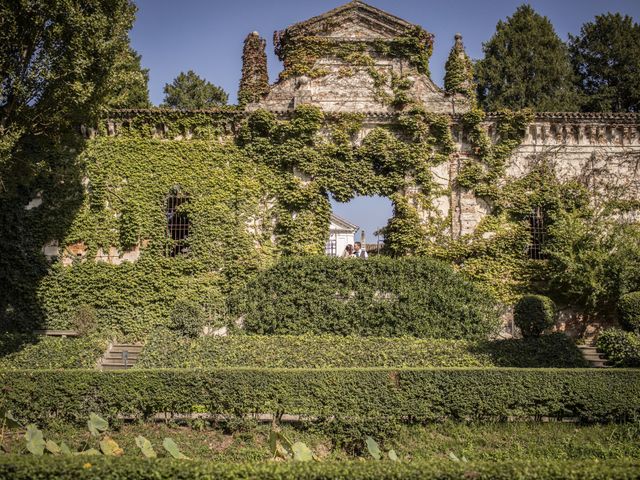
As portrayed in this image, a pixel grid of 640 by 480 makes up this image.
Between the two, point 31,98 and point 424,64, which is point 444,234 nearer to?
point 424,64

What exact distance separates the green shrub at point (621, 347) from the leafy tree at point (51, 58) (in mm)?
15453

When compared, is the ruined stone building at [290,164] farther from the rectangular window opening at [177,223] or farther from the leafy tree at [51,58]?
the leafy tree at [51,58]

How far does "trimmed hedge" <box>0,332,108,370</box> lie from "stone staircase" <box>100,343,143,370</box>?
0.93 ft

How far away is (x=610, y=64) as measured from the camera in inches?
1299

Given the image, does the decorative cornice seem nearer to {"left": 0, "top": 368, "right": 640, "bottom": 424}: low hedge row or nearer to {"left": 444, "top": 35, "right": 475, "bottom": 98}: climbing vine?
{"left": 444, "top": 35, "right": 475, "bottom": 98}: climbing vine

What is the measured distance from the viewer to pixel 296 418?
1123 centimetres

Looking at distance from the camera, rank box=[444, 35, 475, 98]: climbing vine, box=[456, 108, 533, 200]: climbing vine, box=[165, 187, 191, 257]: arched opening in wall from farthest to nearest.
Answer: box=[444, 35, 475, 98]: climbing vine
box=[456, 108, 533, 200]: climbing vine
box=[165, 187, 191, 257]: arched opening in wall

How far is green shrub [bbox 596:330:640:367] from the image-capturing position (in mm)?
14062

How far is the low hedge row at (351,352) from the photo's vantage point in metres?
14.5

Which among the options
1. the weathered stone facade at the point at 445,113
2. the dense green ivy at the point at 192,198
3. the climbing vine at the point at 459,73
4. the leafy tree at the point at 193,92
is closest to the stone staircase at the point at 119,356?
the dense green ivy at the point at 192,198

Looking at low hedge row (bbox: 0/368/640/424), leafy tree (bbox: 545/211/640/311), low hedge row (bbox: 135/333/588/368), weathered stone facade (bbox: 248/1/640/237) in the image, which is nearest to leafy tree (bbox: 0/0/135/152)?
low hedge row (bbox: 0/368/640/424)

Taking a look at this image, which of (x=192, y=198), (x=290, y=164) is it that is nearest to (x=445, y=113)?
(x=290, y=164)

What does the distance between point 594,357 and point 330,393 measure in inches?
369

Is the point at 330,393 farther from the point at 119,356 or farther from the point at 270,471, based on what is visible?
the point at 119,356
